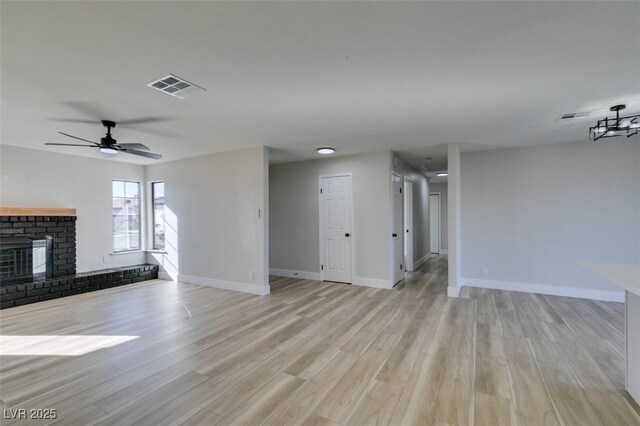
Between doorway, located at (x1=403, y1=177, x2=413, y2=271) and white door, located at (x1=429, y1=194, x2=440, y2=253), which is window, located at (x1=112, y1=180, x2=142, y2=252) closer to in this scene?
doorway, located at (x1=403, y1=177, x2=413, y2=271)

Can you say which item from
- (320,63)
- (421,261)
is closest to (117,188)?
(320,63)

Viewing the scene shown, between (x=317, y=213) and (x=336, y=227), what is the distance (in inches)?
21.0

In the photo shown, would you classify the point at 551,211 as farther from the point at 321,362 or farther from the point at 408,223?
the point at 321,362

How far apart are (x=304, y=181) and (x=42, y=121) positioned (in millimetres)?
4080

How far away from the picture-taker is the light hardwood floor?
196 cm

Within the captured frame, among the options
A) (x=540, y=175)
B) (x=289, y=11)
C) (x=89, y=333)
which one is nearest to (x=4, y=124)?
(x=89, y=333)

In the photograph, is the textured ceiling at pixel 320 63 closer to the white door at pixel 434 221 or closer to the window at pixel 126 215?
the window at pixel 126 215

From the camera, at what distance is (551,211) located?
4.82m

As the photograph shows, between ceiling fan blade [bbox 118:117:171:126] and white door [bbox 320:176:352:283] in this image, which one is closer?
ceiling fan blade [bbox 118:117:171:126]

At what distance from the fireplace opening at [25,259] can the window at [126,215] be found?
114 centimetres

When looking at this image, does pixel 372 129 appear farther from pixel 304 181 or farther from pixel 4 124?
pixel 4 124

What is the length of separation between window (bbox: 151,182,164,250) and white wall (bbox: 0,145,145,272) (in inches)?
15.3

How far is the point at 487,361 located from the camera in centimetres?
262

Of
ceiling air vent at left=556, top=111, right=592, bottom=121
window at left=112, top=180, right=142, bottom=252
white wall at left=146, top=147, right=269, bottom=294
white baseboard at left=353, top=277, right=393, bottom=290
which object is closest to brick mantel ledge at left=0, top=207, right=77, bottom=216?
window at left=112, top=180, right=142, bottom=252
